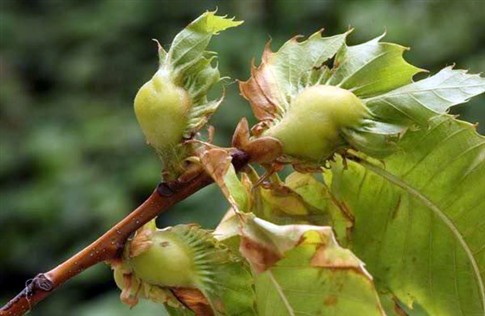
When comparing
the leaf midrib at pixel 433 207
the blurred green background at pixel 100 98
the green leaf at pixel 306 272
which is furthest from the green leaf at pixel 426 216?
the blurred green background at pixel 100 98

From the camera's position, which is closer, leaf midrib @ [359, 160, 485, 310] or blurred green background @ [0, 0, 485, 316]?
leaf midrib @ [359, 160, 485, 310]

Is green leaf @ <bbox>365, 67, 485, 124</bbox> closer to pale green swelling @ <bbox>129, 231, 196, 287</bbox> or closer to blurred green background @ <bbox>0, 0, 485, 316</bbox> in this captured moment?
pale green swelling @ <bbox>129, 231, 196, 287</bbox>

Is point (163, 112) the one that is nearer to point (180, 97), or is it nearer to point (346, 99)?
point (180, 97)

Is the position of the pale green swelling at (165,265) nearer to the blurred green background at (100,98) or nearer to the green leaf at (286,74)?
the green leaf at (286,74)

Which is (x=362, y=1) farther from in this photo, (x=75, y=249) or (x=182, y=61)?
(x=182, y=61)

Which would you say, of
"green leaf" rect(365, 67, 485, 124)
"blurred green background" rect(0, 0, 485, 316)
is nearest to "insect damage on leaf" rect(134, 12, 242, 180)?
"green leaf" rect(365, 67, 485, 124)

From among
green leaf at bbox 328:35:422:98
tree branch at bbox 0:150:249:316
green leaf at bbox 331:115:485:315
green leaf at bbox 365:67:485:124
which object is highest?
green leaf at bbox 328:35:422:98
